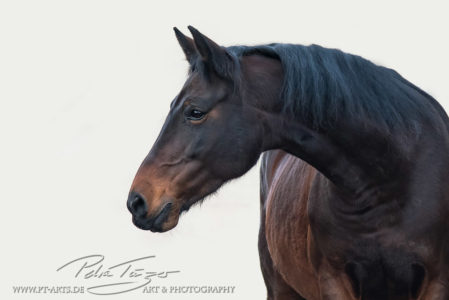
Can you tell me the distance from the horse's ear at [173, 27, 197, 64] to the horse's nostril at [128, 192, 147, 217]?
76 centimetres

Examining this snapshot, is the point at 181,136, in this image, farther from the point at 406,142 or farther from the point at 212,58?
the point at 406,142

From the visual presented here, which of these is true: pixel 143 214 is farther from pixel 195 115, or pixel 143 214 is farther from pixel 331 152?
pixel 331 152

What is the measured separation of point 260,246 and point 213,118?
101 inches

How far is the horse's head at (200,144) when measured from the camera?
13.8ft

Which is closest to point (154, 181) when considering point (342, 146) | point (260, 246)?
point (342, 146)

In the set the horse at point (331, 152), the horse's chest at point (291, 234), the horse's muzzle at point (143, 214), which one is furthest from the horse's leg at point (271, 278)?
the horse's muzzle at point (143, 214)

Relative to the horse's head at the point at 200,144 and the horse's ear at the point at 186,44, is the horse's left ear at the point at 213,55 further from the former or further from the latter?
the horse's ear at the point at 186,44

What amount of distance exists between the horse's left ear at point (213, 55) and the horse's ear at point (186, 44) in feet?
0.59

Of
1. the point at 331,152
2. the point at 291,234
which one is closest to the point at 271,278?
the point at 291,234

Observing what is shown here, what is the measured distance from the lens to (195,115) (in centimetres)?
425

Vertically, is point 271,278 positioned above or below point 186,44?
below

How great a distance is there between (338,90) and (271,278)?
8.49 ft

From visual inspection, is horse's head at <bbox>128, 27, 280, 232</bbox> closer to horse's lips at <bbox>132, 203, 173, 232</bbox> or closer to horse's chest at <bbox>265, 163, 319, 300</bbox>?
horse's lips at <bbox>132, 203, 173, 232</bbox>

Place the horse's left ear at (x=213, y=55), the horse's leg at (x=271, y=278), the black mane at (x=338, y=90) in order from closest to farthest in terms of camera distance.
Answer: the horse's left ear at (x=213, y=55) < the black mane at (x=338, y=90) < the horse's leg at (x=271, y=278)
